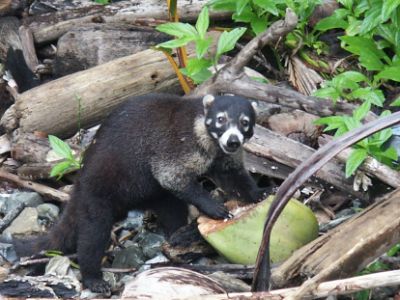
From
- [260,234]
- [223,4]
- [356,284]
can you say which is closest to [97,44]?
[223,4]

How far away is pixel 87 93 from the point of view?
8312 mm

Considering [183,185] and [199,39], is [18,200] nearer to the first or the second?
[183,185]

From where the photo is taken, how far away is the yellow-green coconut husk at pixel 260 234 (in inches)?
252

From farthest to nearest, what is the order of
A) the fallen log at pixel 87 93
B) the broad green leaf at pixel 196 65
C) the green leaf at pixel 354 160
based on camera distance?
the fallen log at pixel 87 93
the broad green leaf at pixel 196 65
the green leaf at pixel 354 160

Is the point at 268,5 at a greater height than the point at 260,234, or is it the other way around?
the point at 268,5

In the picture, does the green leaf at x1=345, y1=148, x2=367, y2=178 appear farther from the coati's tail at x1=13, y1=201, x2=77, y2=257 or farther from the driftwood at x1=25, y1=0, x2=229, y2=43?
the driftwood at x1=25, y1=0, x2=229, y2=43

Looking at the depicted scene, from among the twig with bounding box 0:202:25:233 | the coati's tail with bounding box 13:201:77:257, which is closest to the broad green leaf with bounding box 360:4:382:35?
the coati's tail with bounding box 13:201:77:257

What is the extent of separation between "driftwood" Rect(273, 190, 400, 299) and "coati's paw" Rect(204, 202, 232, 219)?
955 mm

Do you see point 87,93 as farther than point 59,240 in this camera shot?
Yes

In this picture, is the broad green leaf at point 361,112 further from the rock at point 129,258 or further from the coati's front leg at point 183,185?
the rock at point 129,258

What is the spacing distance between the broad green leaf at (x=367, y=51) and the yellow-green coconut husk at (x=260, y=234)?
166cm

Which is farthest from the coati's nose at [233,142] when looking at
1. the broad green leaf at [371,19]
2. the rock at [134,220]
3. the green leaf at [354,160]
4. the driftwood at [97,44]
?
the driftwood at [97,44]

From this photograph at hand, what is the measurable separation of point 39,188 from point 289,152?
7.60 feet

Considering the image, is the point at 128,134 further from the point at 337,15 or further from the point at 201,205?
the point at 337,15
